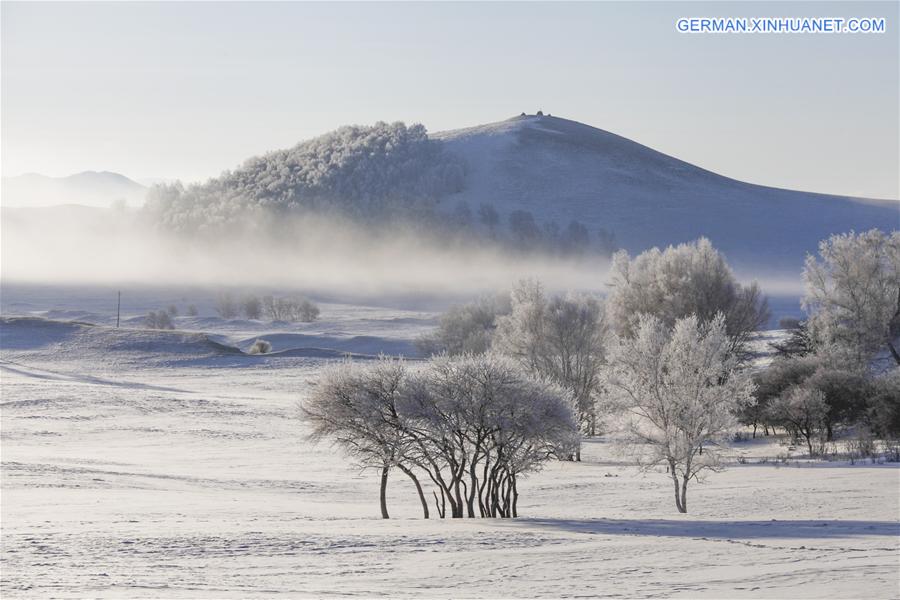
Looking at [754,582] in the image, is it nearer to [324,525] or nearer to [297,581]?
[297,581]

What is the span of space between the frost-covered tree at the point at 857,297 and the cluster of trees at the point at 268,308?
2648 inches

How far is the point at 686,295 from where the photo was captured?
190 ft

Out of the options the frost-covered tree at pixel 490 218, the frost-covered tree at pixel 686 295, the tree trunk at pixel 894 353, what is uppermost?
the frost-covered tree at pixel 490 218

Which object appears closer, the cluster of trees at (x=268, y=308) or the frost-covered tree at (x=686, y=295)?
the frost-covered tree at (x=686, y=295)

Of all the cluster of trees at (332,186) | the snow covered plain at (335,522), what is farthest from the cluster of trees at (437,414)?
the cluster of trees at (332,186)

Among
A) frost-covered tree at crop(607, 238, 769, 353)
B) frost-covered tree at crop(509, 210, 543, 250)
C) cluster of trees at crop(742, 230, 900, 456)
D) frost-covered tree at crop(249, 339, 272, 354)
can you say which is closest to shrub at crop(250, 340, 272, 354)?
frost-covered tree at crop(249, 339, 272, 354)

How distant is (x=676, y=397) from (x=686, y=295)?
82.1 ft

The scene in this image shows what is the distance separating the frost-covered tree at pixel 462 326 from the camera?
82.5 metres

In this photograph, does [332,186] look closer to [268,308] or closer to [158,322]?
[268,308]

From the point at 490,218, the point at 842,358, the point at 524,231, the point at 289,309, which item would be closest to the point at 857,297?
the point at 842,358

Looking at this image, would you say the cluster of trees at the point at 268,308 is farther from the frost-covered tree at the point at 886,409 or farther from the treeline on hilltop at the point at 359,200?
the frost-covered tree at the point at 886,409

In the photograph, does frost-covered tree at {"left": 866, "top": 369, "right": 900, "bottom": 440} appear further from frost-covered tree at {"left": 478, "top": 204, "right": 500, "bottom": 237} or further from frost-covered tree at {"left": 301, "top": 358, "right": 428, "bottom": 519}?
frost-covered tree at {"left": 478, "top": 204, "right": 500, "bottom": 237}

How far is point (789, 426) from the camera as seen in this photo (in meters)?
50.0

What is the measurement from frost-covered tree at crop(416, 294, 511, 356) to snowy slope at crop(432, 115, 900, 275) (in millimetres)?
77596
